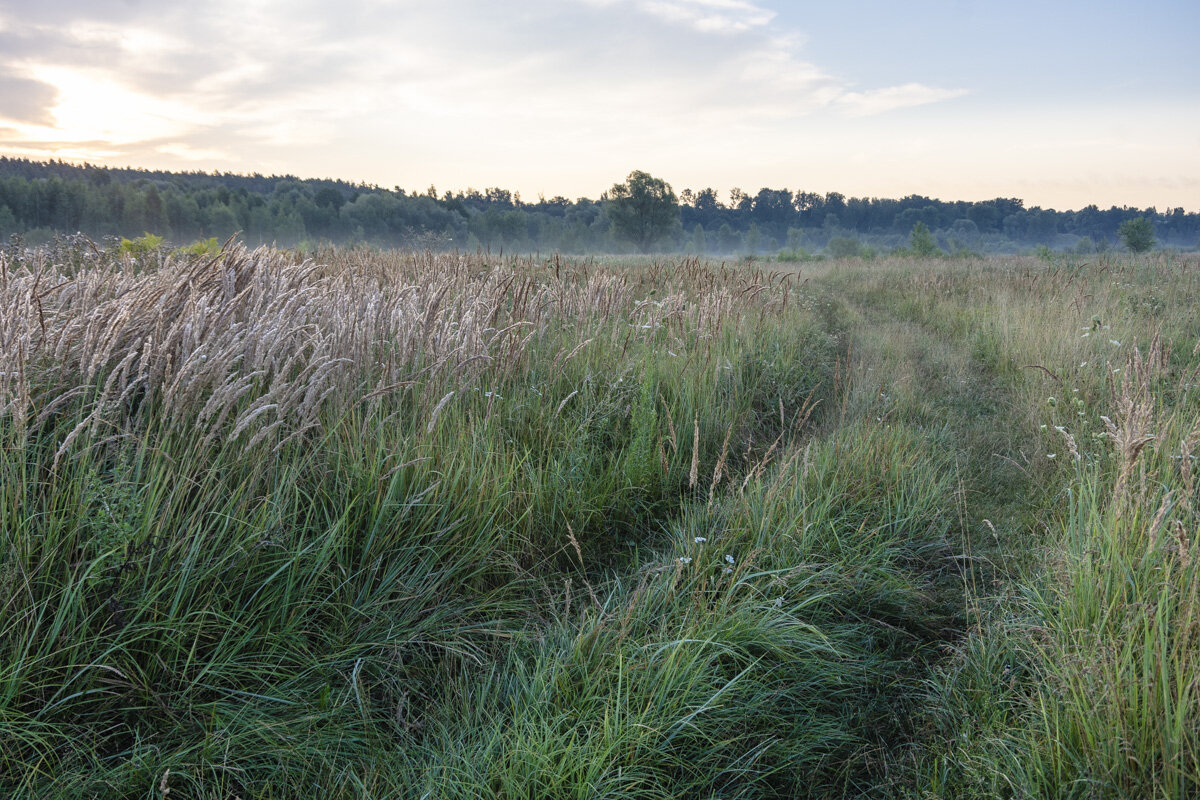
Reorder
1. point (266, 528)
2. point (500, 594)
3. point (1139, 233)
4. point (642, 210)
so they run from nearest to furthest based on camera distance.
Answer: point (266, 528) → point (500, 594) → point (1139, 233) → point (642, 210)

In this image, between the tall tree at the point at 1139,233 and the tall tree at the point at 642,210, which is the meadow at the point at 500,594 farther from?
the tall tree at the point at 642,210

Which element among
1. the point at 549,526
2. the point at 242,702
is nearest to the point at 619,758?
the point at 242,702

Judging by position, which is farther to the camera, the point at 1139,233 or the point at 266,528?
the point at 1139,233

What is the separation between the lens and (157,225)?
62625 millimetres

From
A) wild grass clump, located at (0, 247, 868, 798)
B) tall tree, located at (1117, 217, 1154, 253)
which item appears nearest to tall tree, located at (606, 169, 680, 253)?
tall tree, located at (1117, 217, 1154, 253)

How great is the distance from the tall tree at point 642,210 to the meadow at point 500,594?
79.7m

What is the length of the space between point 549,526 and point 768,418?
258 centimetres

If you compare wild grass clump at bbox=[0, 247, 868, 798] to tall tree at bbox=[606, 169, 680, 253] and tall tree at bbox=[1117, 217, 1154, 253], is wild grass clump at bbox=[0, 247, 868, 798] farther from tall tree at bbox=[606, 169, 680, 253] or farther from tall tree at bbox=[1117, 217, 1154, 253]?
tall tree at bbox=[606, 169, 680, 253]

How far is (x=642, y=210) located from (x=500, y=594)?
82748 millimetres

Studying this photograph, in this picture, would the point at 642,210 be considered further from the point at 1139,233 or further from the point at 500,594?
the point at 500,594

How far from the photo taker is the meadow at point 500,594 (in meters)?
1.63

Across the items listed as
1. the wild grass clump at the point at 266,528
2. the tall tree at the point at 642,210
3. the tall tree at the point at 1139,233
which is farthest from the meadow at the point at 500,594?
the tall tree at the point at 642,210

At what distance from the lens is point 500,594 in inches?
98.7

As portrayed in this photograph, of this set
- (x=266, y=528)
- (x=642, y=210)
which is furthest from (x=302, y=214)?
(x=266, y=528)
